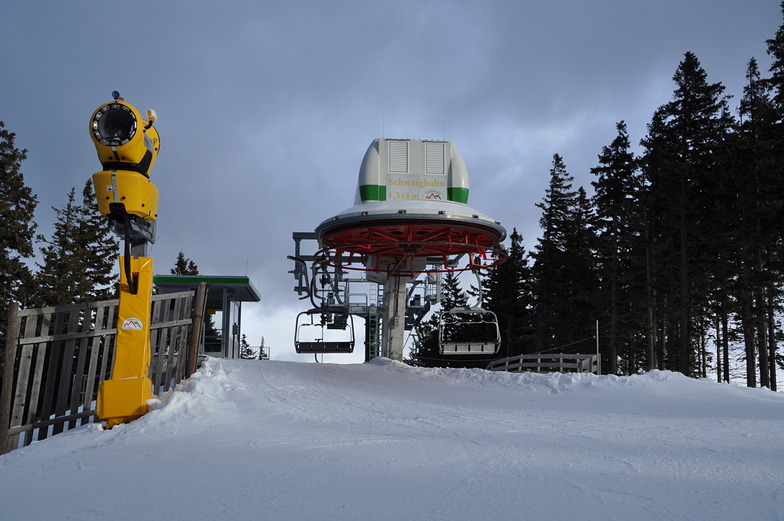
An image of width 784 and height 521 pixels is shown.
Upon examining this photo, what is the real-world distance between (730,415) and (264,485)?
22.2 ft

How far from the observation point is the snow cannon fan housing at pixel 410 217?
1431cm

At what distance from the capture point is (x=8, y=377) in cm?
799

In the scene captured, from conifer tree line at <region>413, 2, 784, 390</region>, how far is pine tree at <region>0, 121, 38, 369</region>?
65.5 feet

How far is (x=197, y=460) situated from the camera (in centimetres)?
623

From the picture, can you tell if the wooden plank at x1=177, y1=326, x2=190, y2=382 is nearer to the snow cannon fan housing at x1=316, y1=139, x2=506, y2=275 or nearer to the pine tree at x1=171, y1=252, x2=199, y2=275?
the snow cannon fan housing at x1=316, y1=139, x2=506, y2=275

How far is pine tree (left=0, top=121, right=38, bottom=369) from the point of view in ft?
101

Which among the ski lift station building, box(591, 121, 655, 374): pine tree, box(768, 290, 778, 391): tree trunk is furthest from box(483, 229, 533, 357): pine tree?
the ski lift station building

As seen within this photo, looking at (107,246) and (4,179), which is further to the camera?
(107,246)

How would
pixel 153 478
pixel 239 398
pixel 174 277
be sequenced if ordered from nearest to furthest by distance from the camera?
pixel 153 478 < pixel 239 398 < pixel 174 277

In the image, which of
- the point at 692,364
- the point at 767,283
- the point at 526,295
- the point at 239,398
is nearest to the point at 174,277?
the point at 239,398

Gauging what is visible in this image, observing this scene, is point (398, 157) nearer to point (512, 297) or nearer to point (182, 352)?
point (182, 352)

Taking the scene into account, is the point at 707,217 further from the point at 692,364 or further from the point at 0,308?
the point at 0,308

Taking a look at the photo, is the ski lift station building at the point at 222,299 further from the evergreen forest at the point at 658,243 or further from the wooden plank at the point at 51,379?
the wooden plank at the point at 51,379

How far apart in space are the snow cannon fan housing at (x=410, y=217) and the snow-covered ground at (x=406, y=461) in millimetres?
4669
